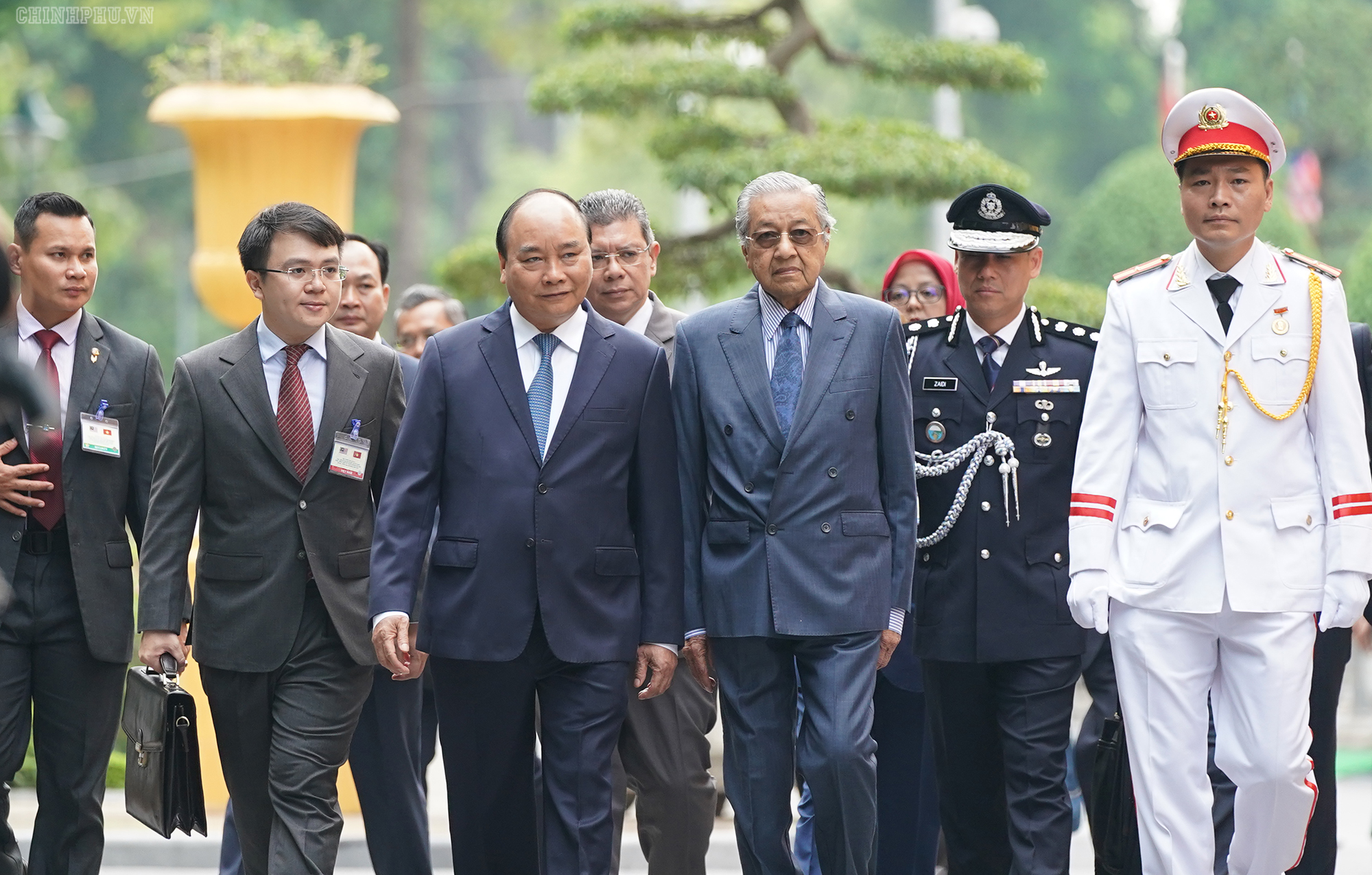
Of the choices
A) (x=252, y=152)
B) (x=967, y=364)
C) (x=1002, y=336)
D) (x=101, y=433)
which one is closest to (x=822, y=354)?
(x=967, y=364)

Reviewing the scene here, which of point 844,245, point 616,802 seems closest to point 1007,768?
point 616,802

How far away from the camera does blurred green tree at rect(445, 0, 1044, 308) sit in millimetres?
11477

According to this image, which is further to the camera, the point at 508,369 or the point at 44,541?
the point at 44,541

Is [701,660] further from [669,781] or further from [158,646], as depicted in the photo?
[158,646]

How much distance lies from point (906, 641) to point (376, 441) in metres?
2.01

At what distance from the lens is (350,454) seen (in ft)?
21.0

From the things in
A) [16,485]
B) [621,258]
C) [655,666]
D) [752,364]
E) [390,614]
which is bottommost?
[655,666]

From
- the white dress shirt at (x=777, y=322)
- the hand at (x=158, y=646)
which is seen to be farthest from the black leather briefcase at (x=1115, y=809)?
the hand at (x=158, y=646)

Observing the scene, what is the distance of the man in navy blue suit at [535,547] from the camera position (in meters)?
5.87

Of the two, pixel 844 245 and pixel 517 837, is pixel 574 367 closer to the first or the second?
pixel 517 837

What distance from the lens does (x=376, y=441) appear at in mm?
6555

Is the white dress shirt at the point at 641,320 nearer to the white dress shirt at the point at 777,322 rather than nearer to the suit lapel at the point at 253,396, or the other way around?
the white dress shirt at the point at 777,322

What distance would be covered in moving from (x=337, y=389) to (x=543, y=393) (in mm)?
813

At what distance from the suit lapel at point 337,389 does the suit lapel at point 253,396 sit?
0.11 m
